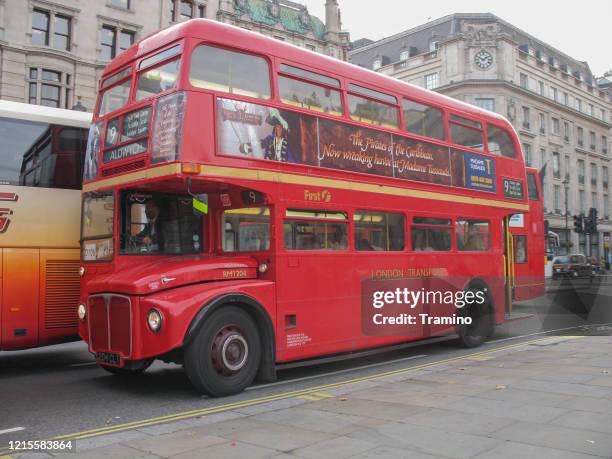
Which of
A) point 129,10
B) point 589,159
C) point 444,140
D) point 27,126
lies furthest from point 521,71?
point 27,126

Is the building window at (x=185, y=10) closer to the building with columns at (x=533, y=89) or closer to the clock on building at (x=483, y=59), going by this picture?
the building with columns at (x=533, y=89)

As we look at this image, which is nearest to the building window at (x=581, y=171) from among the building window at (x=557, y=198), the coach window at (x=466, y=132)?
the building window at (x=557, y=198)

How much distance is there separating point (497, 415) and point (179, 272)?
3.82 metres

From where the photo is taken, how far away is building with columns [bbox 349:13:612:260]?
5450 centimetres

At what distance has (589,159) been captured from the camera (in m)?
67.2

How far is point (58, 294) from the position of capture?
→ 9328 millimetres

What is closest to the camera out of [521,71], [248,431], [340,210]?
[248,431]

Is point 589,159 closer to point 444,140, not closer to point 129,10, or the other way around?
point 129,10

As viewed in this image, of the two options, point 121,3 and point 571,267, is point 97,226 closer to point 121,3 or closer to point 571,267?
point 121,3

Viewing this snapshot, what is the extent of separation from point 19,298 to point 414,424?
20.5ft

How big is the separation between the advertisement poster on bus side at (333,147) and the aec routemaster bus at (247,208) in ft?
0.08

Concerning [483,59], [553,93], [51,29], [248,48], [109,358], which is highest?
[483,59]

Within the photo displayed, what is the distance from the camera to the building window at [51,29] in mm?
29719

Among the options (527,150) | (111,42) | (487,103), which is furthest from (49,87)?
(527,150)
